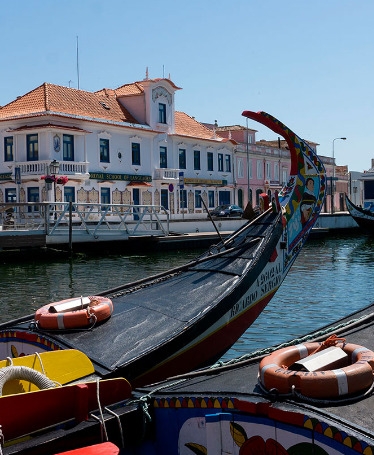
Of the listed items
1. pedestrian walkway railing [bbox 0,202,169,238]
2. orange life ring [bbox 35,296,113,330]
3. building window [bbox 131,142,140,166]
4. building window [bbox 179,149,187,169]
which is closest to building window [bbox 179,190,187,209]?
building window [bbox 179,149,187,169]

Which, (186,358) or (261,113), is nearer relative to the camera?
(186,358)

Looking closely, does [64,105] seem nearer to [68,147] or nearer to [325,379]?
[68,147]

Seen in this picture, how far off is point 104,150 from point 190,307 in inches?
1175

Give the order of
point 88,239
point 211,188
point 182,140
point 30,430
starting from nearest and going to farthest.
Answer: point 30,430 → point 88,239 → point 182,140 → point 211,188

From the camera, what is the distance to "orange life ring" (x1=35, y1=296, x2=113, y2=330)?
6.29 meters

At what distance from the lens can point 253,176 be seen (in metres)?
50.5

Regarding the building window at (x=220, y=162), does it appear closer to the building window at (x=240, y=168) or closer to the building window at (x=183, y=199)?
the building window at (x=240, y=168)

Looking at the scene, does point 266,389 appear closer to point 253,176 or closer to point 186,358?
point 186,358

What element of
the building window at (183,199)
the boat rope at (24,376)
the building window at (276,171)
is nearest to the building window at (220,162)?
the building window at (183,199)

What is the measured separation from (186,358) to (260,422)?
3.01 metres

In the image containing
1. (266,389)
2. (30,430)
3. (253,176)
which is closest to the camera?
(266,389)

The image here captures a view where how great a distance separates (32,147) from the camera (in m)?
33.1

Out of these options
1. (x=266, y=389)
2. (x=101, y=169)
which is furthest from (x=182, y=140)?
(x=266, y=389)

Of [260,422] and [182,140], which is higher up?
[182,140]
